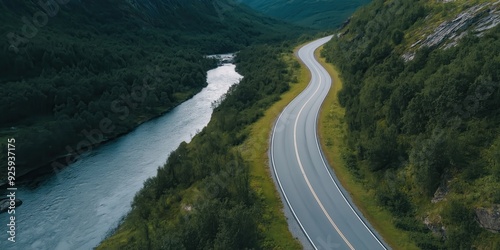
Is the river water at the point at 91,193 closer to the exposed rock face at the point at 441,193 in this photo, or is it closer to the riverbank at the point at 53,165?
the riverbank at the point at 53,165

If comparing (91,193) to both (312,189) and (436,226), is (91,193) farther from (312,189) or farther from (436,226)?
(436,226)

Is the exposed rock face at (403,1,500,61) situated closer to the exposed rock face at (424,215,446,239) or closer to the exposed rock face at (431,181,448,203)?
the exposed rock face at (431,181,448,203)

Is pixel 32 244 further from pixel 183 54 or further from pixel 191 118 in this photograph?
pixel 183 54

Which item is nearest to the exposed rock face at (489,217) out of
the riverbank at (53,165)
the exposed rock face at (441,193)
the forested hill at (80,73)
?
the exposed rock face at (441,193)

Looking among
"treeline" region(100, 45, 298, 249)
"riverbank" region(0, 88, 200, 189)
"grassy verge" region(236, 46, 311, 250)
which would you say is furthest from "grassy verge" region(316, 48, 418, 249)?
"riverbank" region(0, 88, 200, 189)

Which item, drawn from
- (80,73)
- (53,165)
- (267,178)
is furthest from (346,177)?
(80,73)

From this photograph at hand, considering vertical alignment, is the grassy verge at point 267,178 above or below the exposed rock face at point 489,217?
above
